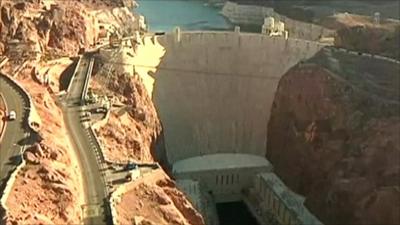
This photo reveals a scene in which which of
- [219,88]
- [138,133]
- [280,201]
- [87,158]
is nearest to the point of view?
[87,158]

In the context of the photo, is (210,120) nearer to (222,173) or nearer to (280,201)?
(222,173)

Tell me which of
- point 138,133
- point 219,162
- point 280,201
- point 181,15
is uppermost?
point 181,15

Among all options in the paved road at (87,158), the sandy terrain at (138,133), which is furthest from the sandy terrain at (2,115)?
the sandy terrain at (138,133)

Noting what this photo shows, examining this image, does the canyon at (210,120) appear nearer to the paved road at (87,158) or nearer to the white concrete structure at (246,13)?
the paved road at (87,158)

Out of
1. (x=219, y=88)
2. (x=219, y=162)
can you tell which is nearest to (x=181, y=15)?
(x=219, y=88)

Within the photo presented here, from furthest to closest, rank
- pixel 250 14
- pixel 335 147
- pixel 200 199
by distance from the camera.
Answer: pixel 250 14 → pixel 200 199 → pixel 335 147

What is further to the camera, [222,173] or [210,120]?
[210,120]

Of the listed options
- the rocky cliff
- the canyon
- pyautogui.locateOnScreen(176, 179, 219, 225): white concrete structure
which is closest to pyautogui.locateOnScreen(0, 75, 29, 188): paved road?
the canyon

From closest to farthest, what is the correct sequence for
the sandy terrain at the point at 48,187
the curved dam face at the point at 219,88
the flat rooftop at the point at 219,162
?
the sandy terrain at the point at 48,187
the flat rooftop at the point at 219,162
the curved dam face at the point at 219,88
